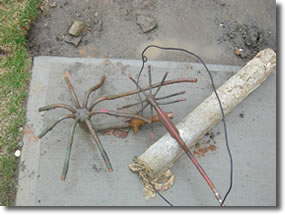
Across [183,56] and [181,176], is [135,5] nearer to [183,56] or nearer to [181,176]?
[183,56]

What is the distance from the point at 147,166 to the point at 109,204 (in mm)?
447

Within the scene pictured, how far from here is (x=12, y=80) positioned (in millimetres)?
2471

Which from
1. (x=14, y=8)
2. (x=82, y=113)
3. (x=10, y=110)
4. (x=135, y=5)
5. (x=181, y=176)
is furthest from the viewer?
(x=135, y=5)

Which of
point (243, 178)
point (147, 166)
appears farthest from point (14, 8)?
point (243, 178)

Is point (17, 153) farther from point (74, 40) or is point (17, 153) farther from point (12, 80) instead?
point (74, 40)

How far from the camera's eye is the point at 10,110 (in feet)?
7.80

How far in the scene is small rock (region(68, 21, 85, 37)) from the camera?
2.69 metres

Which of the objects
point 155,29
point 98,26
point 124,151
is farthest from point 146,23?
point 124,151

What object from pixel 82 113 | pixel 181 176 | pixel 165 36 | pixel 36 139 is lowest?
pixel 181 176

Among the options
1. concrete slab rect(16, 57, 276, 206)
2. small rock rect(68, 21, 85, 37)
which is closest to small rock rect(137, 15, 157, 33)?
concrete slab rect(16, 57, 276, 206)

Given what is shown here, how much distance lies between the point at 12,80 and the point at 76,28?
79 cm

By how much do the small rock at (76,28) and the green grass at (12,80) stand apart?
1.39 feet

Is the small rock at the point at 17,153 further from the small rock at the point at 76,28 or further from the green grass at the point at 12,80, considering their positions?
the small rock at the point at 76,28

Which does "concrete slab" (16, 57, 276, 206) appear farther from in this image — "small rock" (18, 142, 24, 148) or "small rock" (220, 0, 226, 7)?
"small rock" (220, 0, 226, 7)
